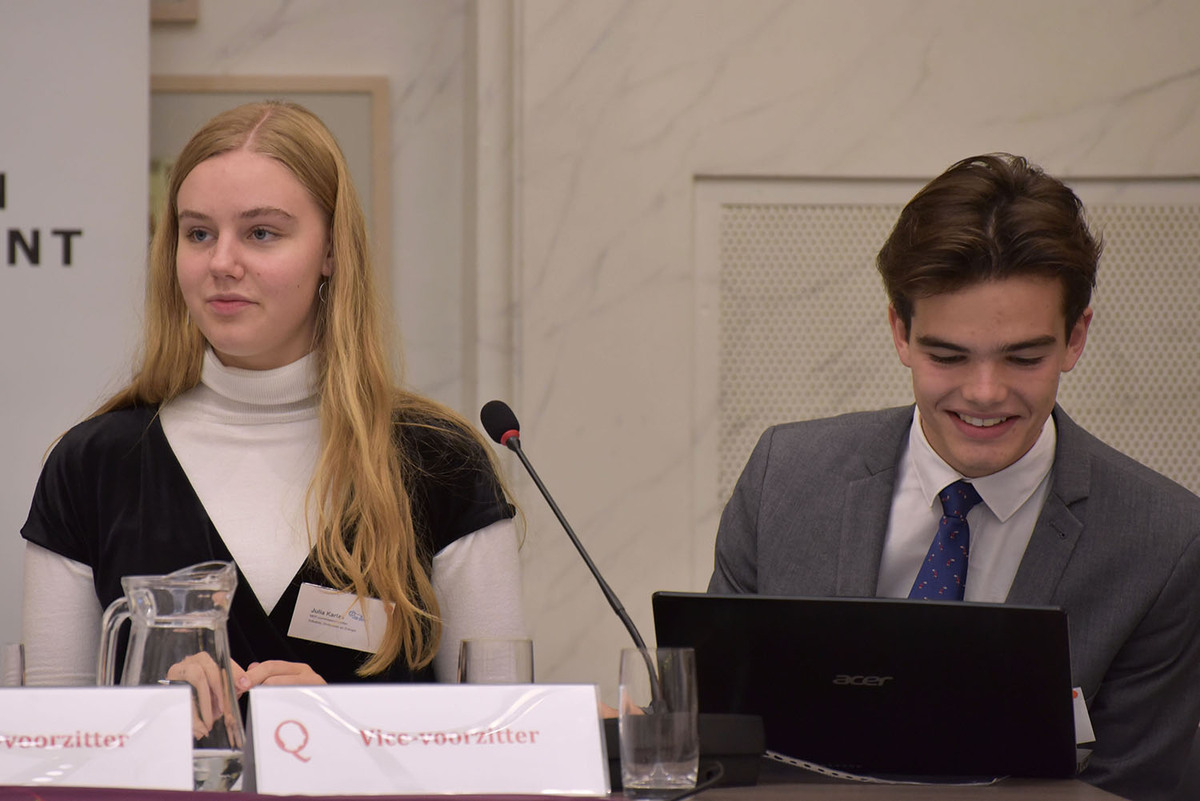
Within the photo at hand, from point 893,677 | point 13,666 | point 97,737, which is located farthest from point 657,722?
point 13,666

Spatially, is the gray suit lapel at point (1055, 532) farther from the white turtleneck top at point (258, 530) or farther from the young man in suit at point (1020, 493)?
the white turtleneck top at point (258, 530)

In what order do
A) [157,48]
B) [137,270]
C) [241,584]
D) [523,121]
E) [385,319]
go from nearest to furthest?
[241,584], [385,319], [137,270], [523,121], [157,48]

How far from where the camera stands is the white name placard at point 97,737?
1062mm

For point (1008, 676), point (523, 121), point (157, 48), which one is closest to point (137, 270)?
point (157, 48)

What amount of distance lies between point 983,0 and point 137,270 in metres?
2.21

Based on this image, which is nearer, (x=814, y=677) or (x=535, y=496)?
(x=814, y=677)

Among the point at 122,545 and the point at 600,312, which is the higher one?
the point at 600,312

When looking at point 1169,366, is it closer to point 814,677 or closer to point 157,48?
point 814,677

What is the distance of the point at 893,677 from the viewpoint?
1367 mm

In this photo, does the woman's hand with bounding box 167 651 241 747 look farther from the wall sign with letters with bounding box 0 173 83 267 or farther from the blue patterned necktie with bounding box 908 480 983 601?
the wall sign with letters with bounding box 0 173 83 267

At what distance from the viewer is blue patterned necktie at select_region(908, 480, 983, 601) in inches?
73.2

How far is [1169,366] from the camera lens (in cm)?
350

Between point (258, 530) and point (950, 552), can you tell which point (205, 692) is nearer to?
point (258, 530)

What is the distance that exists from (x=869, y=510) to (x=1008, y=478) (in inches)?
8.3
